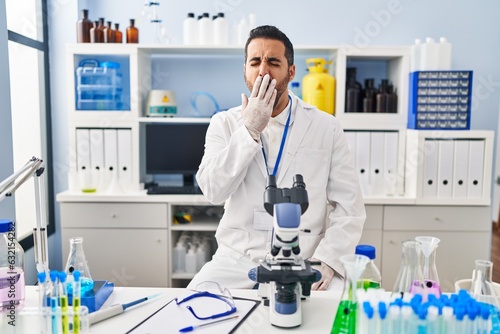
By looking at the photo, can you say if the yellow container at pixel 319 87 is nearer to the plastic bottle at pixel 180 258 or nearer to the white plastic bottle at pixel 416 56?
the white plastic bottle at pixel 416 56

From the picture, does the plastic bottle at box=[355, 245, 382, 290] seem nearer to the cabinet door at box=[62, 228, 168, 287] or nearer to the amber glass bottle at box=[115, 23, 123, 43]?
the cabinet door at box=[62, 228, 168, 287]

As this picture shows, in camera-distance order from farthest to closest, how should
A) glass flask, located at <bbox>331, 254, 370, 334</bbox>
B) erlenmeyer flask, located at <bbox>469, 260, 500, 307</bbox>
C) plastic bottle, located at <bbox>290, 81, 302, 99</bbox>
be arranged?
plastic bottle, located at <bbox>290, 81, 302, 99</bbox> → erlenmeyer flask, located at <bbox>469, 260, 500, 307</bbox> → glass flask, located at <bbox>331, 254, 370, 334</bbox>

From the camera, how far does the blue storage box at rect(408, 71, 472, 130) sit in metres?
2.63

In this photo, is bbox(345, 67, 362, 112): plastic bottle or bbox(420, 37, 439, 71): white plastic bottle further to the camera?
bbox(345, 67, 362, 112): plastic bottle

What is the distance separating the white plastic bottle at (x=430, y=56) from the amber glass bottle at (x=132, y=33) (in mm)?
1723

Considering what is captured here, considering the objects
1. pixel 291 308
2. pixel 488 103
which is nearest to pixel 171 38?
pixel 488 103

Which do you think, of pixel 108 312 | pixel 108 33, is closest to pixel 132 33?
pixel 108 33

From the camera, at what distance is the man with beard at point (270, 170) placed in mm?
1702

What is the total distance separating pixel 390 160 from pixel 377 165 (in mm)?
84

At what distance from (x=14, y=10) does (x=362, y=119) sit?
2.16m

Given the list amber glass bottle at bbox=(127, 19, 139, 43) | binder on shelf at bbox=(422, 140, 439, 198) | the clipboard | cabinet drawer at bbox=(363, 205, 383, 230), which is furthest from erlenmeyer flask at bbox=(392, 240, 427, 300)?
amber glass bottle at bbox=(127, 19, 139, 43)

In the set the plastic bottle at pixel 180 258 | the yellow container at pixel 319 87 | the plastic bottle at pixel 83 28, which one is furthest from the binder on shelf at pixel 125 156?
the yellow container at pixel 319 87

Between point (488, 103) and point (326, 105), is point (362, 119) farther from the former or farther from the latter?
point (488, 103)

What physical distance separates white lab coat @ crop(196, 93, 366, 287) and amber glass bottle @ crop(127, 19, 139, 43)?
119 cm
